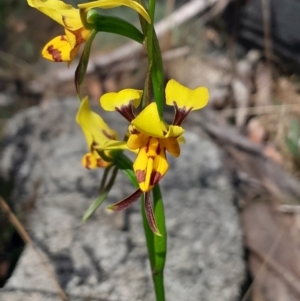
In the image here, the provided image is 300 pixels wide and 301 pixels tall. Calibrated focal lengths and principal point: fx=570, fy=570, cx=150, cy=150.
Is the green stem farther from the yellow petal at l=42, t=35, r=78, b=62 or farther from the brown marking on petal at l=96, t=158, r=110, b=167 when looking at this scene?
the yellow petal at l=42, t=35, r=78, b=62

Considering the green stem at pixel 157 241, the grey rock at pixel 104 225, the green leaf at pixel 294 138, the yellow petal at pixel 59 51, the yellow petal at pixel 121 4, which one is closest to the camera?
the yellow petal at pixel 121 4

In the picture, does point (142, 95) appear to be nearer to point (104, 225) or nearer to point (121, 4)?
point (121, 4)

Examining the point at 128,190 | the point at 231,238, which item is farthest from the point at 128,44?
the point at 231,238

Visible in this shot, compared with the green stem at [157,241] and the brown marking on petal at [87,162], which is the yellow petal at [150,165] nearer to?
the green stem at [157,241]

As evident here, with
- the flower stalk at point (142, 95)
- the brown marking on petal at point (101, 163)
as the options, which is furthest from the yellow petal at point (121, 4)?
the brown marking on petal at point (101, 163)

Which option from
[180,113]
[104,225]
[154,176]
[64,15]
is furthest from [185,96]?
[104,225]

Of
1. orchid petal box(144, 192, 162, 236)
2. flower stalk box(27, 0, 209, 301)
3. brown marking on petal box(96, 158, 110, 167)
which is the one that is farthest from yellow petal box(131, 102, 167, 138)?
brown marking on petal box(96, 158, 110, 167)
